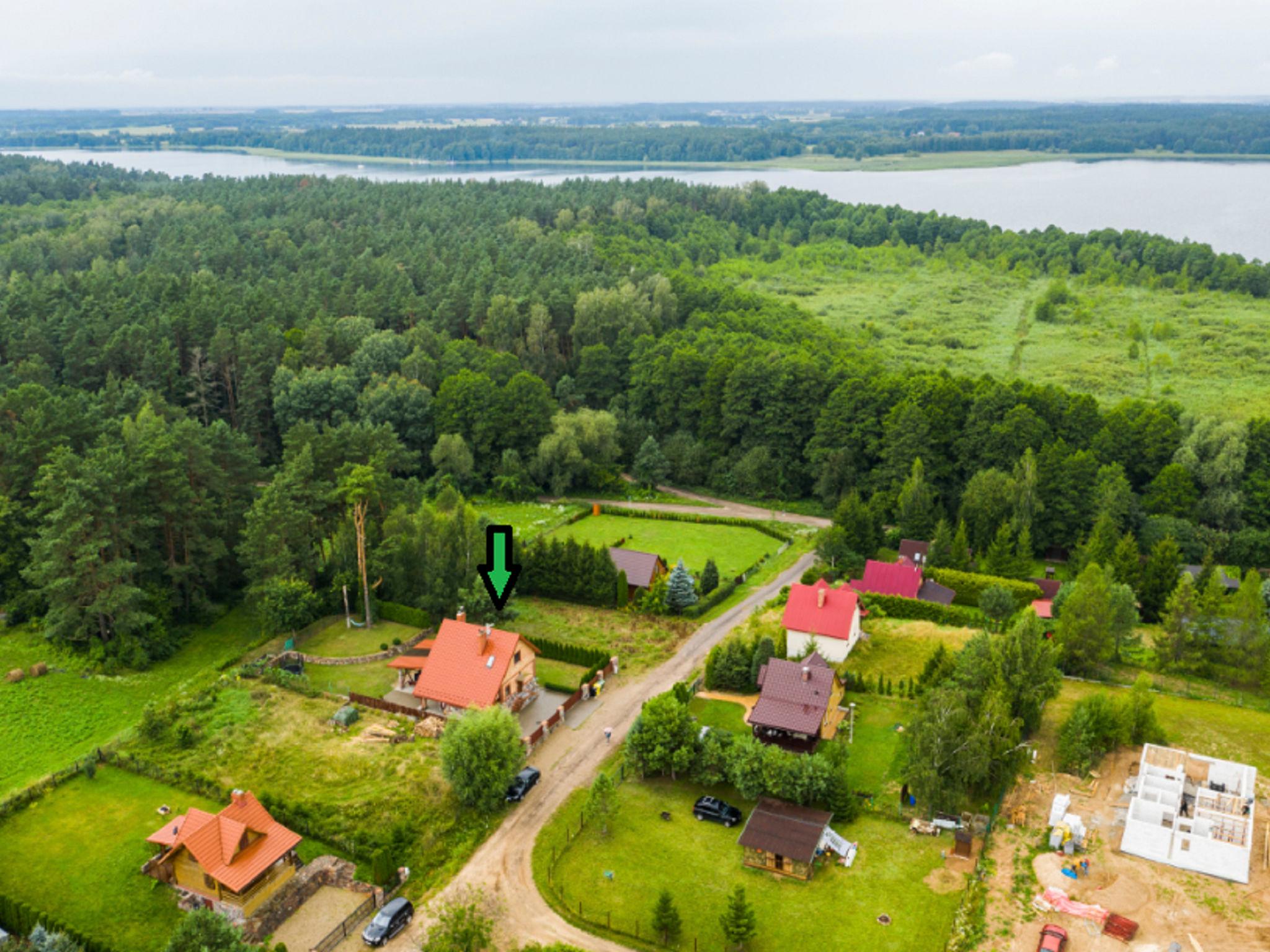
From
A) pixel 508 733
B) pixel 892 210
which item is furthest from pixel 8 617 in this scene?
pixel 892 210

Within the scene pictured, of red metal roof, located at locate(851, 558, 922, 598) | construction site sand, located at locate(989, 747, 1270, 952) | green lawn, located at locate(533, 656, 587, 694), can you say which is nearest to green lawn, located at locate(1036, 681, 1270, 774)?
construction site sand, located at locate(989, 747, 1270, 952)

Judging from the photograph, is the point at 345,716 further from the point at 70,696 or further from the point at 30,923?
the point at 30,923

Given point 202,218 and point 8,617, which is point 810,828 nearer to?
point 8,617

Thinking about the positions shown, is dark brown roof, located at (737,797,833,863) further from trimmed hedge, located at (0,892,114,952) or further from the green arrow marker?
trimmed hedge, located at (0,892,114,952)

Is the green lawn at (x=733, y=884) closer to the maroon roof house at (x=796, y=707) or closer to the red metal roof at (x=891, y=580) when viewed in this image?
the maroon roof house at (x=796, y=707)

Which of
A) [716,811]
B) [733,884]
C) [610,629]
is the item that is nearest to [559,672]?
[610,629]

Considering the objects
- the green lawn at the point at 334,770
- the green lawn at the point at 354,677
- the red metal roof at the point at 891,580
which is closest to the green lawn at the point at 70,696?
the green lawn at the point at 334,770
